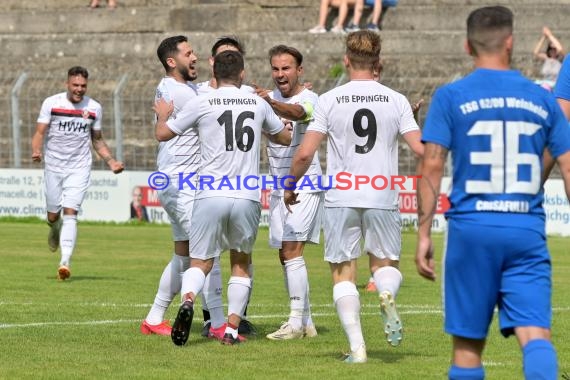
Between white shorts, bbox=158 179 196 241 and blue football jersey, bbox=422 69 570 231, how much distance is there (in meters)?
4.87

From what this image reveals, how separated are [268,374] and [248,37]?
22.8 metres

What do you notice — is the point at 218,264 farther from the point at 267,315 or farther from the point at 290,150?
the point at 267,315

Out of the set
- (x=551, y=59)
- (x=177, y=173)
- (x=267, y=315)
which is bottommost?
(x=267, y=315)

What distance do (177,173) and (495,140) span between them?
17.0ft

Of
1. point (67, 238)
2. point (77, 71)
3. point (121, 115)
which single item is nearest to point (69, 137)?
point (77, 71)

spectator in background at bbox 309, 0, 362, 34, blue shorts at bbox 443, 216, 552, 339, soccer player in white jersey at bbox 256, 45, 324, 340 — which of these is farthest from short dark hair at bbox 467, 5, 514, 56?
spectator in background at bbox 309, 0, 362, 34

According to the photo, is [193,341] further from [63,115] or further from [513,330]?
[63,115]

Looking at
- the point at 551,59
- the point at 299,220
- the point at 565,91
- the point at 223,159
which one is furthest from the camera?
the point at 551,59

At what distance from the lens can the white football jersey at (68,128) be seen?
17.6 m

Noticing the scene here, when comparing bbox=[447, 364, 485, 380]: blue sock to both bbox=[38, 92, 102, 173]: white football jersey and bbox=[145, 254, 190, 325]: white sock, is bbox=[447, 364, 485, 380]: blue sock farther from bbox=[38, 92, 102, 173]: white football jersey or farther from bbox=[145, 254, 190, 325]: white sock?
bbox=[38, 92, 102, 173]: white football jersey

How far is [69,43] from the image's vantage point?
34.6m

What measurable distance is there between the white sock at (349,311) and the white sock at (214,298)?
5.64ft

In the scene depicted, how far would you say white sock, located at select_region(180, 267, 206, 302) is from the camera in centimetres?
1061

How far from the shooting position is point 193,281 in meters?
10.7
